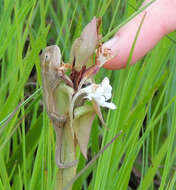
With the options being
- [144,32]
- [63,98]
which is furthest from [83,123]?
[144,32]

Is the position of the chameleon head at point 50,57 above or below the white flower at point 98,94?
above

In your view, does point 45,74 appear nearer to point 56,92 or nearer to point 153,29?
point 56,92

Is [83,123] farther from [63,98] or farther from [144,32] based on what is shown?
[144,32]

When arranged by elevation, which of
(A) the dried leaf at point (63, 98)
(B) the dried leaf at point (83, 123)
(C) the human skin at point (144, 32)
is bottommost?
(B) the dried leaf at point (83, 123)

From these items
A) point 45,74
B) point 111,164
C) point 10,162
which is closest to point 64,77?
point 45,74
